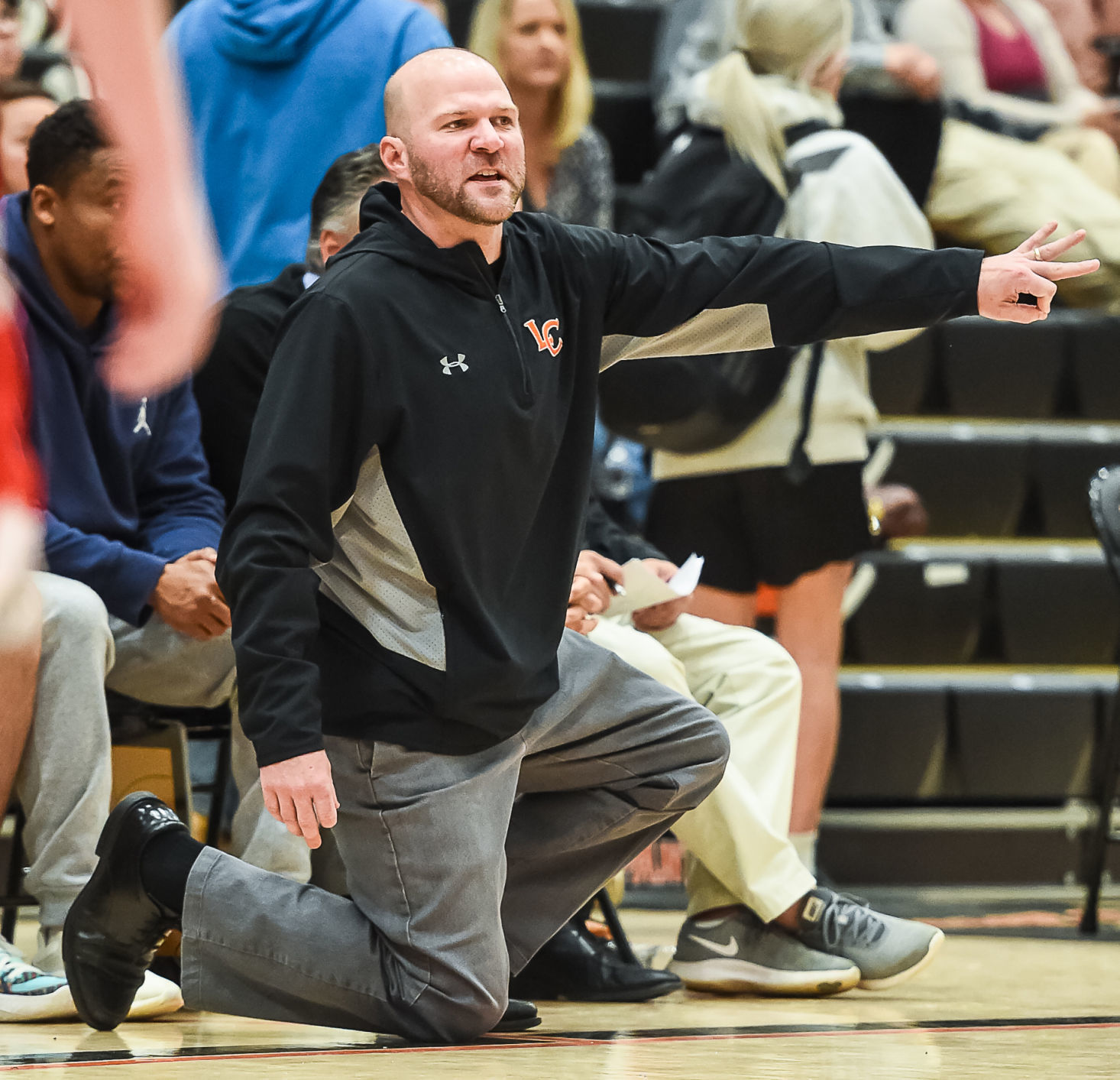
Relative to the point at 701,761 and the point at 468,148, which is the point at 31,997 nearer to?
the point at 701,761

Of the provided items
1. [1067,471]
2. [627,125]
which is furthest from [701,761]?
[627,125]

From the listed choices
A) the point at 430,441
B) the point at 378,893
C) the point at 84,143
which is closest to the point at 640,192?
the point at 84,143

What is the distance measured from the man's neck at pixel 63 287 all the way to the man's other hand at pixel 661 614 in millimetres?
897

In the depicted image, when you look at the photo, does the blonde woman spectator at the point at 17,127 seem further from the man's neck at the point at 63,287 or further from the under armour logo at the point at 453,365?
the under armour logo at the point at 453,365

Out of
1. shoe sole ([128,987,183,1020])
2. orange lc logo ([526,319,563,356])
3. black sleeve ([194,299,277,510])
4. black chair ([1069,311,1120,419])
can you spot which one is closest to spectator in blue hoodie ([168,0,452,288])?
black sleeve ([194,299,277,510])

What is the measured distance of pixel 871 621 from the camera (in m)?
4.21

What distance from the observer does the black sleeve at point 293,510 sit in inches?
78.6

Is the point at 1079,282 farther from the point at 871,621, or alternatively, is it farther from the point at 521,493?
the point at 521,493

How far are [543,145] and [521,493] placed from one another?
6.10 ft

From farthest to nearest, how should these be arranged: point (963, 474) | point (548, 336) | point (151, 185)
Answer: point (963, 474)
point (548, 336)
point (151, 185)

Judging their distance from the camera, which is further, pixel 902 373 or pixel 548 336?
pixel 902 373

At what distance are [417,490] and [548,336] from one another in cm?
26

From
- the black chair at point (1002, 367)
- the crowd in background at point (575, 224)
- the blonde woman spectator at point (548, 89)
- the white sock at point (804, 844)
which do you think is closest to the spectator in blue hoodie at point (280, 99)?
the crowd in background at point (575, 224)

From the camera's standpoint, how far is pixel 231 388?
287 centimetres
